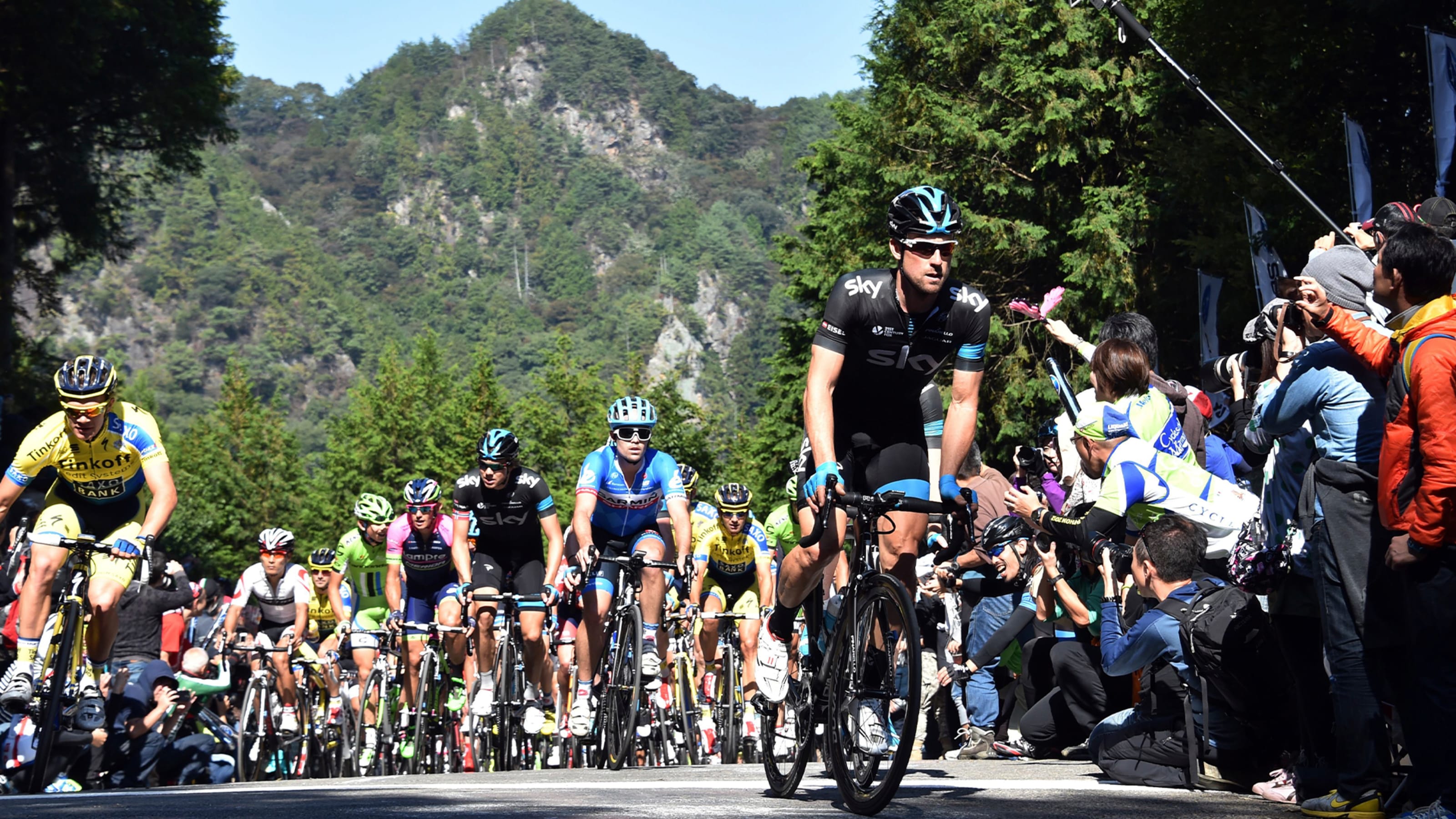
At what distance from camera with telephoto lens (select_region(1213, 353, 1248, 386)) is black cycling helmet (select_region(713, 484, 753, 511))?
5.97m

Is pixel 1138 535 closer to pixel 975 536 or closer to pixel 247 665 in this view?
pixel 975 536

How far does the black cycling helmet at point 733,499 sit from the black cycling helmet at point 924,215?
9.60 metres

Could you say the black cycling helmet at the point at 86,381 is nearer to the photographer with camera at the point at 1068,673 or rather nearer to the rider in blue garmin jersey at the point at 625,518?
the rider in blue garmin jersey at the point at 625,518

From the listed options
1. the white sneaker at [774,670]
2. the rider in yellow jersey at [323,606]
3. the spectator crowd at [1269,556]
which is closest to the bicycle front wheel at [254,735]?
the rider in yellow jersey at [323,606]

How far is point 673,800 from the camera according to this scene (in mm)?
7000

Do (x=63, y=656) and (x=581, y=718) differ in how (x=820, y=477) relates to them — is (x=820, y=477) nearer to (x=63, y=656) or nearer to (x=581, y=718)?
(x=63, y=656)

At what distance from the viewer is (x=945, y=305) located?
276 inches

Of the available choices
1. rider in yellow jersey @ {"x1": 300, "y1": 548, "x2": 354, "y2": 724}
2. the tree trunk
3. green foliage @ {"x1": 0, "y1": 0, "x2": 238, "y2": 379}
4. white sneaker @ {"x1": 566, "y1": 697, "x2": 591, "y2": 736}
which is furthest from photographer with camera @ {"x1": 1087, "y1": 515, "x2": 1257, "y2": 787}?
the tree trunk

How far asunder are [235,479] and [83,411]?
7058 cm

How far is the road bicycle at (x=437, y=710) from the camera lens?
14.2 metres

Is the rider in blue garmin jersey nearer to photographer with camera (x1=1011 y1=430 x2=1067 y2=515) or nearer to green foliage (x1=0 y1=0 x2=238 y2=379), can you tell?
photographer with camera (x1=1011 y1=430 x2=1067 y2=515)

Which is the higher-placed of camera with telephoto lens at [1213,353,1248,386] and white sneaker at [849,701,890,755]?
camera with telephoto lens at [1213,353,1248,386]

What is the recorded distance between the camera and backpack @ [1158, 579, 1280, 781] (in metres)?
7.59

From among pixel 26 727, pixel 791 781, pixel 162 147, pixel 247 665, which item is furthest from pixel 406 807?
pixel 162 147
